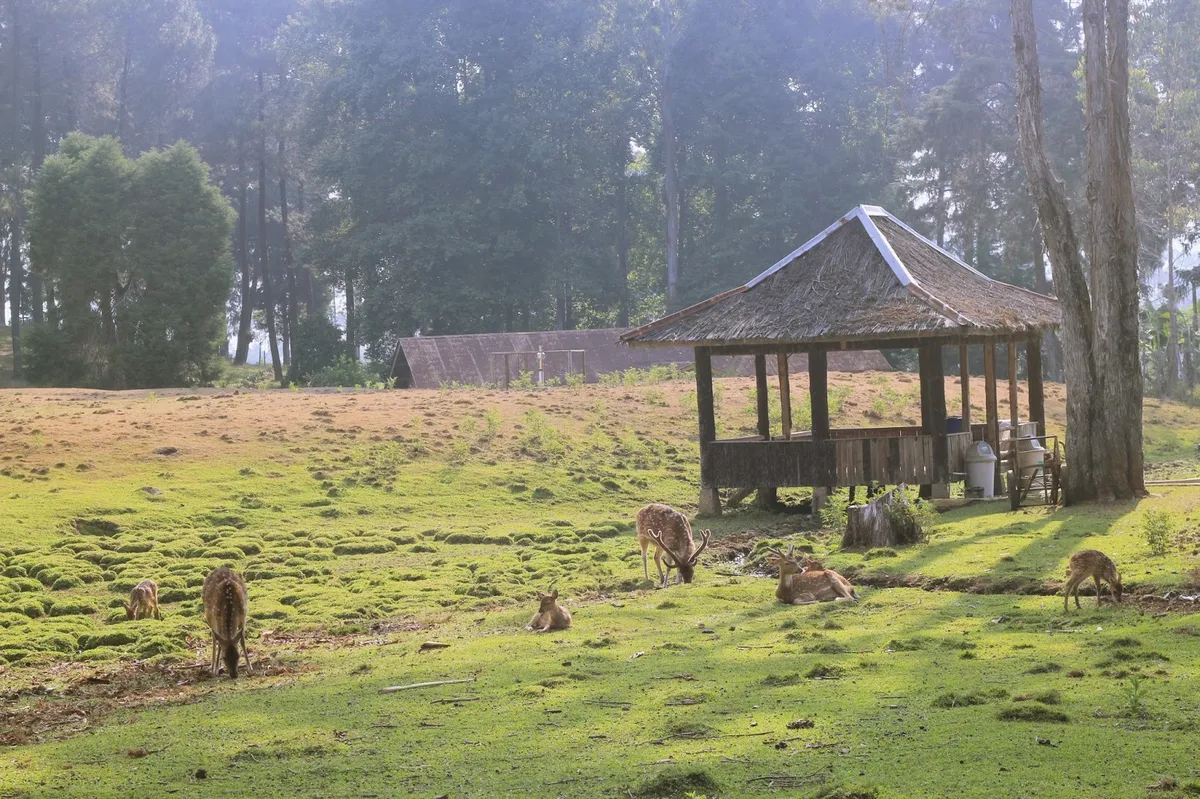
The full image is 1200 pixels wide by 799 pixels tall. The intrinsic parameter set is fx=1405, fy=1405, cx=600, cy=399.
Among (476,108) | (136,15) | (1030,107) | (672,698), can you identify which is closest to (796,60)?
(476,108)

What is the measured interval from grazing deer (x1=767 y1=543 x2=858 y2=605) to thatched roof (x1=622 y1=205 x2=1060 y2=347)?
25.6ft

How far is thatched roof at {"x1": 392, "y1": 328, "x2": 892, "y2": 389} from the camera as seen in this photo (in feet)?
159

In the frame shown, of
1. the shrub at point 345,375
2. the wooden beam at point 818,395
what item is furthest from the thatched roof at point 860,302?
the shrub at point 345,375

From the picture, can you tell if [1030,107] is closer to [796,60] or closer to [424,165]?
[424,165]

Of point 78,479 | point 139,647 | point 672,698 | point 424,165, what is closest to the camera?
point 672,698

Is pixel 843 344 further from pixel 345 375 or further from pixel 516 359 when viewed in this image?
pixel 345 375

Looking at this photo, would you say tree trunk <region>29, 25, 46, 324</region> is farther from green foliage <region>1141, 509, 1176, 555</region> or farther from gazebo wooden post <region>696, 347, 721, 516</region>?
green foliage <region>1141, 509, 1176, 555</region>

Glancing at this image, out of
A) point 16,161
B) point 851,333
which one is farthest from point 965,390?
point 16,161

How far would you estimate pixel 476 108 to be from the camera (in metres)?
64.0

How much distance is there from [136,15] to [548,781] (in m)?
69.6

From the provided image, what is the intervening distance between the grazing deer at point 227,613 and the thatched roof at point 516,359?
3391 centimetres

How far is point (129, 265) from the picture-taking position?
2042 inches

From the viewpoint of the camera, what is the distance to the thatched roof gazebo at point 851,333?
2322 centimetres

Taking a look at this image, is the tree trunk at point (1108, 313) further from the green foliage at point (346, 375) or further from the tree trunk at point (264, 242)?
the tree trunk at point (264, 242)
